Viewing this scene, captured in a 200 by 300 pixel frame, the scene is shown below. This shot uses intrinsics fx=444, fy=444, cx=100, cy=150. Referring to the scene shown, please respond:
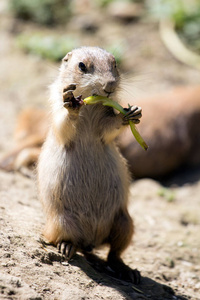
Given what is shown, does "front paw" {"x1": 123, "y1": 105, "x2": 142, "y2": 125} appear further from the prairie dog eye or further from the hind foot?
the hind foot

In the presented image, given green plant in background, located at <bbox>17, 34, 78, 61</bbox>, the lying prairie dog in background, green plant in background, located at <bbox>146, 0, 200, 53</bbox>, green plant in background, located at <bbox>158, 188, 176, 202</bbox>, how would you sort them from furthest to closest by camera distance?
green plant in background, located at <bbox>146, 0, 200, 53</bbox>
green plant in background, located at <bbox>17, 34, 78, 61</bbox>
the lying prairie dog in background
green plant in background, located at <bbox>158, 188, 176, 202</bbox>

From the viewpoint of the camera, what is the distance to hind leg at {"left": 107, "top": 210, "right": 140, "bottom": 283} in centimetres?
443

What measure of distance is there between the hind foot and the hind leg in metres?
0.48

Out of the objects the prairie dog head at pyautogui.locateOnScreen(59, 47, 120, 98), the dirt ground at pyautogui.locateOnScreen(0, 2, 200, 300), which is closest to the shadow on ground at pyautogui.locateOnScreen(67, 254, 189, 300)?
the dirt ground at pyautogui.locateOnScreen(0, 2, 200, 300)

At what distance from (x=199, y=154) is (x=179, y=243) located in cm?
322

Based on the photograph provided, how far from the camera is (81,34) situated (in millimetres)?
12367

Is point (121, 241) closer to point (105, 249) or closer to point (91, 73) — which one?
point (105, 249)

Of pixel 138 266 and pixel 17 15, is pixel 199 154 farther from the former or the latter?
pixel 17 15

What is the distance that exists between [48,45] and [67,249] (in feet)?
25.1

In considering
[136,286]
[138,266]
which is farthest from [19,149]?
[136,286]

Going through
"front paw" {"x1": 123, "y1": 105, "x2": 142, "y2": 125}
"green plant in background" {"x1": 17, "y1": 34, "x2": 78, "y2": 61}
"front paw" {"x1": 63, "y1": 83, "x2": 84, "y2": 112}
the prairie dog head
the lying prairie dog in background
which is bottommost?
"front paw" {"x1": 63, "y1": 83, "x2": 84, "y2": 112}

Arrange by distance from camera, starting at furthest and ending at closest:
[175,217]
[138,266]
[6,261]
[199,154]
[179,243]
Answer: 1. [199,154]
2. [175,217]
3. [179,243]
4. [138,266]
5. [6,261]

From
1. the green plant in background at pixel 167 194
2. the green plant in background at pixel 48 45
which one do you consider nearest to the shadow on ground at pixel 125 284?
the green plant in background at pixel 167 194

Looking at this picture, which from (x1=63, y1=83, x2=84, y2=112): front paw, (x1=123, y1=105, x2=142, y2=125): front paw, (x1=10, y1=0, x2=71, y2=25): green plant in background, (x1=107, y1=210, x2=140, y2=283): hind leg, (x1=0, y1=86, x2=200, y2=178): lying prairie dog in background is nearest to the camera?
(x1=63, y1=83, x2=84, y2=112): front paw
